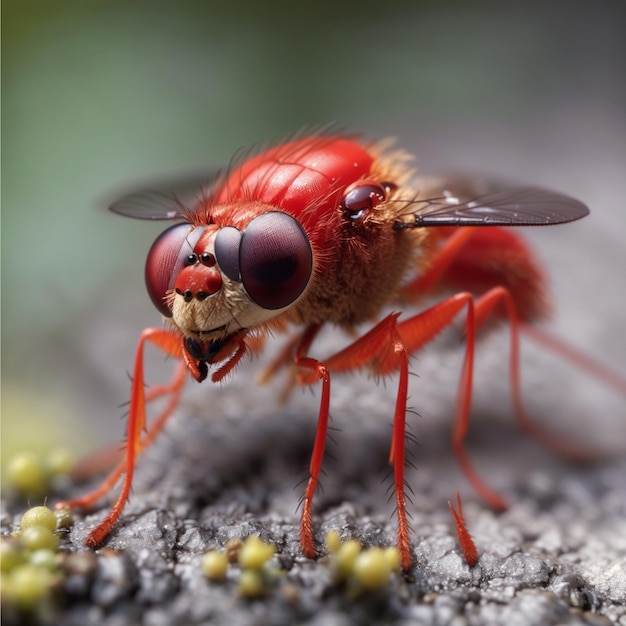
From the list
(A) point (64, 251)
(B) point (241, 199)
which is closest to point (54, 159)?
(A) point (64, 251)

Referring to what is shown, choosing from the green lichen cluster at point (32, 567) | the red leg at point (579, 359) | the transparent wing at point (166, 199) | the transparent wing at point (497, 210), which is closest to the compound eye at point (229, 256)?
the transparent wing at point (166, 199)

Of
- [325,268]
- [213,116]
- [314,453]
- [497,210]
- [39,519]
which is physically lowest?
[39,519]

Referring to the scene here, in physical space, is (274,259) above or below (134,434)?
above

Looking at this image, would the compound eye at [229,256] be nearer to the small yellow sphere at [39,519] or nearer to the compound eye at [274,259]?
the compound eye at [274,259]

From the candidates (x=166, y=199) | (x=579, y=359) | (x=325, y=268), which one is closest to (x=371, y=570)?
(x=325, y=268)

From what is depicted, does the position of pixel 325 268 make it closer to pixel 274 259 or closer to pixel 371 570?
pixel 274 259

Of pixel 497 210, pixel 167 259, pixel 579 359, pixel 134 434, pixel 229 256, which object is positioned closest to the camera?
pixel 229 256

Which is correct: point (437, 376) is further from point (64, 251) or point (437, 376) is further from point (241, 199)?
point (64, 251)
